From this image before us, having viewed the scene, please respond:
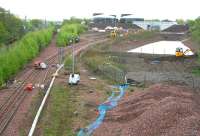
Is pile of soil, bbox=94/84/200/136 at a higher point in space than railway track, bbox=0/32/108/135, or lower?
higher

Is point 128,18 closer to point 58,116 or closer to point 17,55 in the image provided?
point 17,55

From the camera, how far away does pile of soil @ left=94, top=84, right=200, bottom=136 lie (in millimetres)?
20281

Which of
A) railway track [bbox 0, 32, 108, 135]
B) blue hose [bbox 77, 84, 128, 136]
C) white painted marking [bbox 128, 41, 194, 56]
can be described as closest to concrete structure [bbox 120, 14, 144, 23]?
white painted marking [bbox 128, 41, 194, 56]

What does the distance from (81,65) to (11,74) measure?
477 inches

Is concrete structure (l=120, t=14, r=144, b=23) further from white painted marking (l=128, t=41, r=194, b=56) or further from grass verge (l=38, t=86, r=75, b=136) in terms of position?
grass verge (l=38, t=86, r=75, b=136)

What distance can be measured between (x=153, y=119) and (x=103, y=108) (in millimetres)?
8188

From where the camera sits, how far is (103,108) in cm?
2984

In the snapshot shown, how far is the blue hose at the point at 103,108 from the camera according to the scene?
2382cm

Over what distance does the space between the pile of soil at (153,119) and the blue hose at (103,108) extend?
40 cm

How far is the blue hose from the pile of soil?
15.8 inches

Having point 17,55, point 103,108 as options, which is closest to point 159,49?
point 17,55

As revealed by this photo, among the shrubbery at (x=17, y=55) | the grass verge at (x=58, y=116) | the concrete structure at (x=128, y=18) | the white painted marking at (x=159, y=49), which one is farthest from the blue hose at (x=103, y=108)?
the concrete structure at (x=128, y=18)

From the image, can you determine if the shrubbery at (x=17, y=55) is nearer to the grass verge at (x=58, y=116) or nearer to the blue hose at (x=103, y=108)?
the grass verge at (x=58, y=116)

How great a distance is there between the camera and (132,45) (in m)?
86.1
